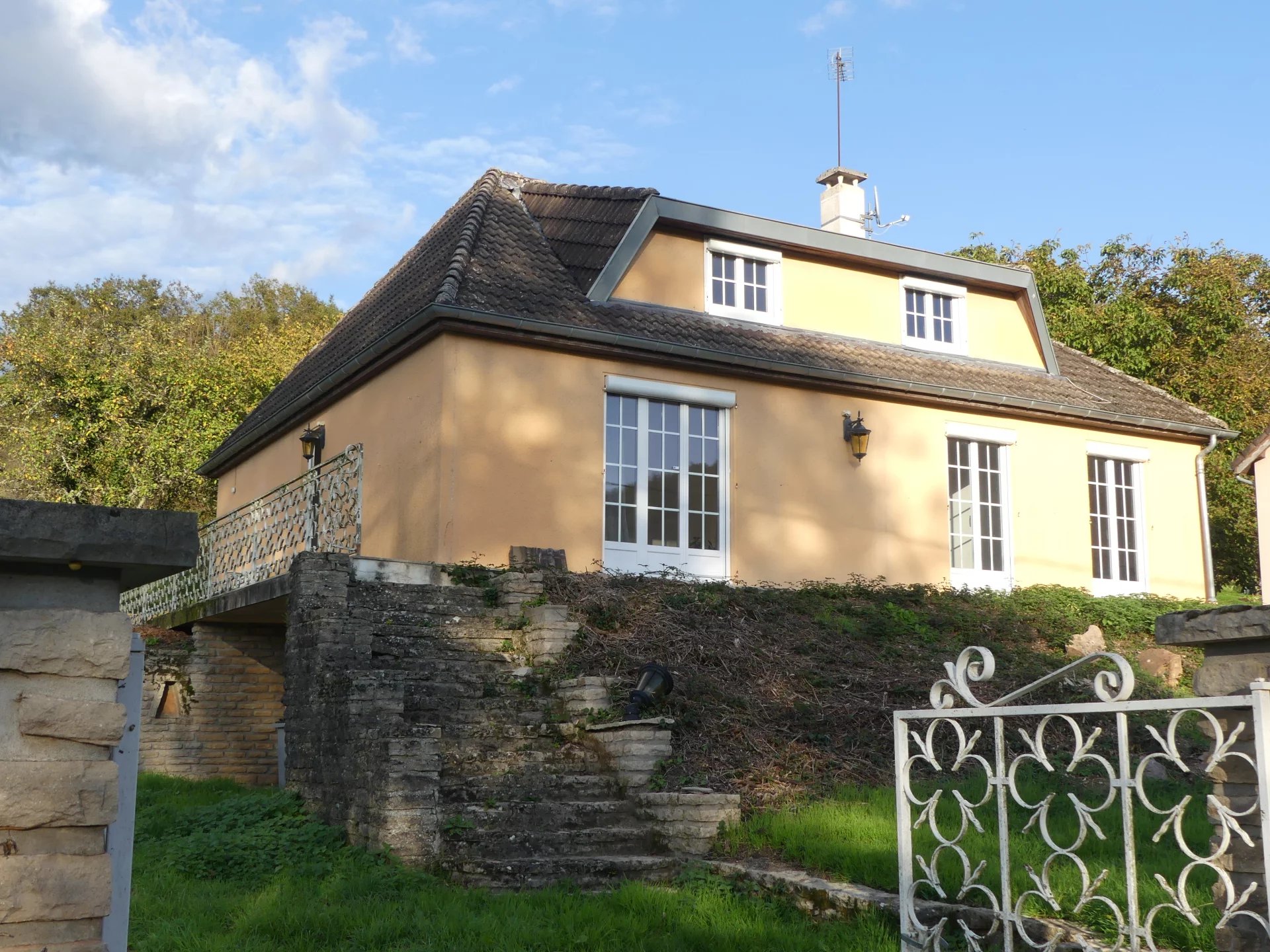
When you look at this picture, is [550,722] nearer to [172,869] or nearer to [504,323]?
[172,869]

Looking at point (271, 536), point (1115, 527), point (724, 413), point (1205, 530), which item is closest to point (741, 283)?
point (724, 413)

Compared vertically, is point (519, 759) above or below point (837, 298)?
below

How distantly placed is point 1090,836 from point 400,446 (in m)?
7.68

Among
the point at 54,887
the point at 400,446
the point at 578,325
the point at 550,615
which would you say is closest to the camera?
the point at 54,887

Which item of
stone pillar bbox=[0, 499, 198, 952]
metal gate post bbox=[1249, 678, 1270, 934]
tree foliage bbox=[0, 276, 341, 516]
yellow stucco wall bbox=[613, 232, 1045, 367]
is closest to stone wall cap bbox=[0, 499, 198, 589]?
stone pillar bbox=[0, 499, 198, 952]

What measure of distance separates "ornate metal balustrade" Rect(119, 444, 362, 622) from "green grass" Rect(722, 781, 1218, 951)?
5.27m

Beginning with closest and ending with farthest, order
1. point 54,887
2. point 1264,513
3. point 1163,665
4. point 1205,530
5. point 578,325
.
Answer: point 54,887 → point 578,325 → point 1163,665 → point 1205,530 → point 1264,513

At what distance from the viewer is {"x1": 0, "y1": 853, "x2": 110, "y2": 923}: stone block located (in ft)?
9.48

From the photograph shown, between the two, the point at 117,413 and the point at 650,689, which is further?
the point at 117,413

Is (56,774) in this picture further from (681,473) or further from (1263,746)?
(681,473)

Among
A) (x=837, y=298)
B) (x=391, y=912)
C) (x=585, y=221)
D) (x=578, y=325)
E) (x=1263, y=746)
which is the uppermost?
(x=585, y=221)

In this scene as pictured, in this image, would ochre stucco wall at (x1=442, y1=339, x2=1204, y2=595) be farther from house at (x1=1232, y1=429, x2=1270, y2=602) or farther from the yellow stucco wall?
the yellow stucco wall

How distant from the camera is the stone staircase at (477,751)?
7.07m

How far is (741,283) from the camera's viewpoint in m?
14.1
